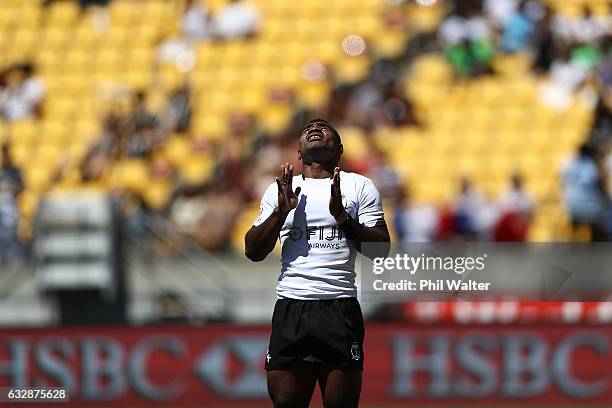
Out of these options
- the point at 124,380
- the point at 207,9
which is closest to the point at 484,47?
the point at 207,9

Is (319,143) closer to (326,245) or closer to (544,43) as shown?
(326,245)

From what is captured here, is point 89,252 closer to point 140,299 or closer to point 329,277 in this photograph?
point 140,299

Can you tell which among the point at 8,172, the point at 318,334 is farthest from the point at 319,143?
the point at 8,172

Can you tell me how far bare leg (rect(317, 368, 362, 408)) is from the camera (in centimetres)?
464

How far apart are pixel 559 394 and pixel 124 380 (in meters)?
3.89

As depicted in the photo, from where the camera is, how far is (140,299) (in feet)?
35.0

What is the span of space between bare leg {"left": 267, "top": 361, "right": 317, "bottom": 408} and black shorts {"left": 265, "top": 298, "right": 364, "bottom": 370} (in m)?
0.03

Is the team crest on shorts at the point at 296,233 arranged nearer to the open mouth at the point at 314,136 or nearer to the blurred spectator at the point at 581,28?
the open mouth at the point at 314,136

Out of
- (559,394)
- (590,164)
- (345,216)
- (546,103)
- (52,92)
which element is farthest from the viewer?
(52,92)

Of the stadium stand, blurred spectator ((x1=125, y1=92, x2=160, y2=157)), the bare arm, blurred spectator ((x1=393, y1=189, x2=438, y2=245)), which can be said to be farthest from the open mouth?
blurred spectator ((x1=125, y1=92, x2=160, y2=157))

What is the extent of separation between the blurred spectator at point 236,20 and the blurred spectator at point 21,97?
236cm

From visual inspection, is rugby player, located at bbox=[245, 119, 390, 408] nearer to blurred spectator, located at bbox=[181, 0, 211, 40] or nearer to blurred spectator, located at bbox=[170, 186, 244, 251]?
blurred spectator, located at bbox=[170, 186, 244, 251]

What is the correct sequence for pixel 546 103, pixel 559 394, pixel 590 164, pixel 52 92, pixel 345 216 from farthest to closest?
pixel 52 92 → pixel 546 103 → pixel 590 164 → pixel 559 394 → pixel 345 216

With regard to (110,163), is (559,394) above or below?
below
